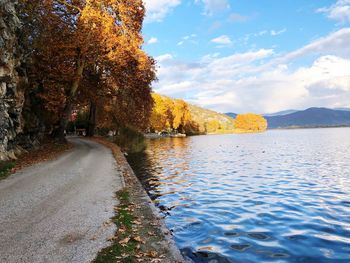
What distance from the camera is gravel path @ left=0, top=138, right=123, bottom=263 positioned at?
7562 millimetres

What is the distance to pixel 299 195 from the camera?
17.0 m

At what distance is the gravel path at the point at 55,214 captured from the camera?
756cm

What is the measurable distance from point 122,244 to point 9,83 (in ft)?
66.2

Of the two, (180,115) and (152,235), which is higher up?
(180,115)

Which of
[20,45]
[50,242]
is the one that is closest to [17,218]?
[50,242]

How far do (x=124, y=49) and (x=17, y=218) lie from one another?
25.7 metres

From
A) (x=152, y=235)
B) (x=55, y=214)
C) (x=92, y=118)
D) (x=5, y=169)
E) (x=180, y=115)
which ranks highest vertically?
(x=180, y=115)

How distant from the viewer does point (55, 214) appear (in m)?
10.7

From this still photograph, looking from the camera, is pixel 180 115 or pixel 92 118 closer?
pixel 92 118

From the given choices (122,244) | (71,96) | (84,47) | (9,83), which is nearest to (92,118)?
(71,96)

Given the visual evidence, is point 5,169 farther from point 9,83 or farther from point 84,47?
point 84,47

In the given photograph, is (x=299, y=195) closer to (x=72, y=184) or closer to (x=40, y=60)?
(x=72, y=184)

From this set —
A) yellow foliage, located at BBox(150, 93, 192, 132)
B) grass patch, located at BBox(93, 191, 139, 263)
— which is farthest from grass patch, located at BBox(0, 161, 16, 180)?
yellow foliage, located at BBox(150, 93, 192, 132)

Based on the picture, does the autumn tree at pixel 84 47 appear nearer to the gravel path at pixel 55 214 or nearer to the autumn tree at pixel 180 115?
the gravel path at pixel 55 214
